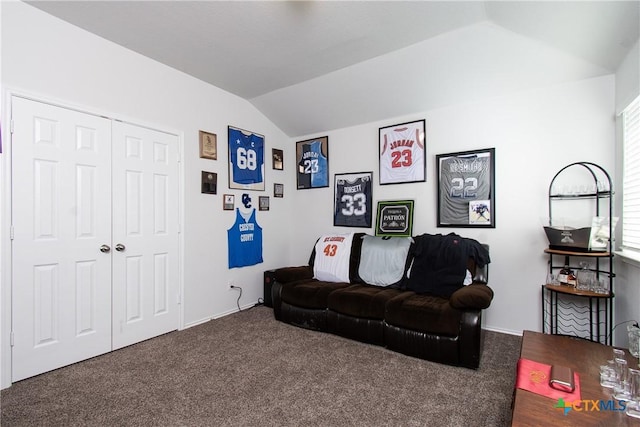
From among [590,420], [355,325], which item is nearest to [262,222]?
[355,325]

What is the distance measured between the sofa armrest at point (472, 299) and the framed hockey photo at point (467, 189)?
1025mm

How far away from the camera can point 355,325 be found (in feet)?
9.73

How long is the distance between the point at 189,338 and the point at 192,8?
2.92 m

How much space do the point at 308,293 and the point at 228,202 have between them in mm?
1532

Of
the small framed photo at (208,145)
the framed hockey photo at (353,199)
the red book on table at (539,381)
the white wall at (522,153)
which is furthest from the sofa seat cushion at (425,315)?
the small framed photo at (208,145)

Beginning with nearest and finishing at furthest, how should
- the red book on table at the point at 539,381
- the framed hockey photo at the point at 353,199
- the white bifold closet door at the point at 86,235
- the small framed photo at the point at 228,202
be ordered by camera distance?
the red book on table at the point at 539,381 → the white bifold closet door at the point at 86,235 → the small framed photo at the point at 228,202 → the framed hockey photo at the point at 353,199

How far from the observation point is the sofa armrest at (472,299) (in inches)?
93.1

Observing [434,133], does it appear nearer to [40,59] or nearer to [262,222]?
[262,222]

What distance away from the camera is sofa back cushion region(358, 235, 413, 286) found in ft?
10.9

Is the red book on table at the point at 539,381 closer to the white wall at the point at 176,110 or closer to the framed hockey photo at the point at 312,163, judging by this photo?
the white wall at the point at 176,110

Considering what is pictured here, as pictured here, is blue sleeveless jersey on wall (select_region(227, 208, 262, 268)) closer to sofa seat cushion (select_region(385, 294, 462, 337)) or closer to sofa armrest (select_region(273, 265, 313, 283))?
sofa armrest (select_region(273, 265, 313, 283))

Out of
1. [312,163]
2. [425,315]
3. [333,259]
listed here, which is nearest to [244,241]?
[333,259]

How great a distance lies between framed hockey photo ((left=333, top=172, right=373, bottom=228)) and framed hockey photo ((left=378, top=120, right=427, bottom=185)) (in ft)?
0.85

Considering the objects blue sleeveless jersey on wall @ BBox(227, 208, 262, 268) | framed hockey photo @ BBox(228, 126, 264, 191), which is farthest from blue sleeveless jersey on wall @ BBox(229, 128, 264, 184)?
blue sleeveless jersey on wall @ BBox(227, 208, 262, 268)
